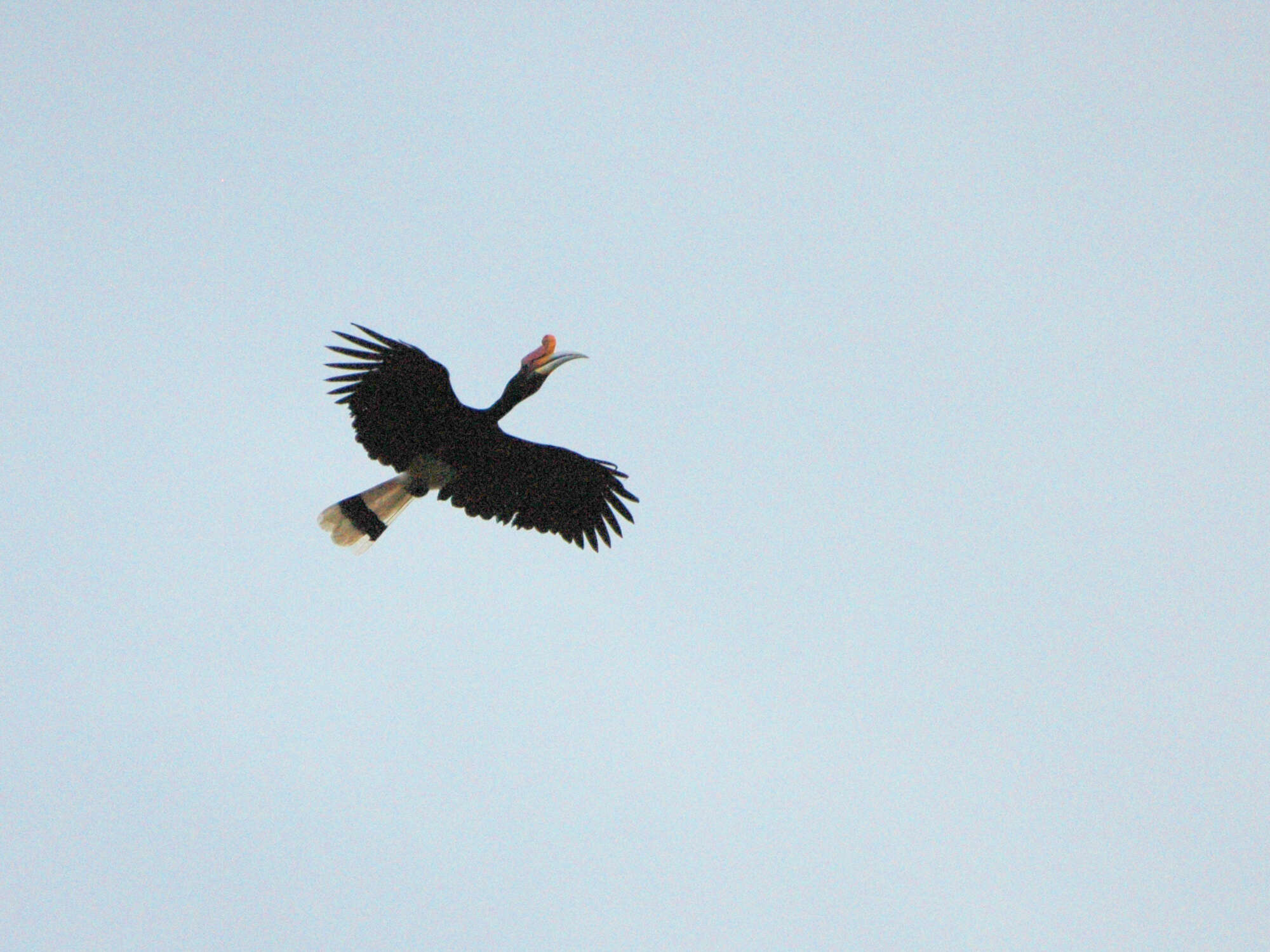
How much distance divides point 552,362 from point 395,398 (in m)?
1.12

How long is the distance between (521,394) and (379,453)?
43.2 inches

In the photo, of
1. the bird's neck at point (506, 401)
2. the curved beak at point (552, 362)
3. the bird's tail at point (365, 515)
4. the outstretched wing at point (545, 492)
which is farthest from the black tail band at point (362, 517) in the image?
the curved beak at point (552, 362)

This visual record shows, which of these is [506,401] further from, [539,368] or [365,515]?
[365,515]

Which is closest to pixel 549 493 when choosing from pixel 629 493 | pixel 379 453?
pixel 629 493

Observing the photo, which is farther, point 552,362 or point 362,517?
point 362,517

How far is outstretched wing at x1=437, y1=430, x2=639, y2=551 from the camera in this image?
995cm

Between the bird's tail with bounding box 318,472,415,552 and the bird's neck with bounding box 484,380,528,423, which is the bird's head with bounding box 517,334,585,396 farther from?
the bird's tail with bounding box 318,472,415,552

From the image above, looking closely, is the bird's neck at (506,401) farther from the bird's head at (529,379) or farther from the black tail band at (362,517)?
the black tail band at (362,517)

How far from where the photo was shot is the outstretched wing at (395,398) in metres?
9.18

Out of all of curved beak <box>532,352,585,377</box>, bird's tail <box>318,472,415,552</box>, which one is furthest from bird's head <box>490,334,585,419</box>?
bird's tail <box>318,472,415,552</box>

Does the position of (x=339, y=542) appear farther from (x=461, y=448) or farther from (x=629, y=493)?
(x=629, y=493)

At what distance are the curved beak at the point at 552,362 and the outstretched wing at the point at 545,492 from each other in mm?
641

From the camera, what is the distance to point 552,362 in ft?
31.0

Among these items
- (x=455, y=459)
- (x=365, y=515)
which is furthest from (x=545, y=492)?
(x=365, y=515)
